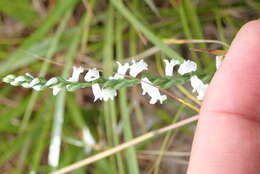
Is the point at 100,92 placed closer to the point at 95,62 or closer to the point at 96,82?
the point at 96,82

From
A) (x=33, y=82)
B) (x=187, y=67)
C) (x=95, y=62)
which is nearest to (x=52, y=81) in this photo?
(x=33, y=82)

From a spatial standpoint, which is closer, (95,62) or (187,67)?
(187,67)

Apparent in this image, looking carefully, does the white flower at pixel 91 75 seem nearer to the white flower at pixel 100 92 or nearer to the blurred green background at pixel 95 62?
the white flower at pixel 100 92

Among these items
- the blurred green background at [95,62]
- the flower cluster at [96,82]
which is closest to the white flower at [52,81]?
the flower cluster at [96,82]

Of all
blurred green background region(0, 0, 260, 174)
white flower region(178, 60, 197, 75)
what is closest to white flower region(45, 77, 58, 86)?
white flower region(178, 60, 197, 75)

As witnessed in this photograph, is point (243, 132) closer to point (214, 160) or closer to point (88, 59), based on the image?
point (214, 160)

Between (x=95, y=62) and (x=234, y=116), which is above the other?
(x=95, y=62)

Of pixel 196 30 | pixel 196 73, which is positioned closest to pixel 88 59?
pixel 196 30
